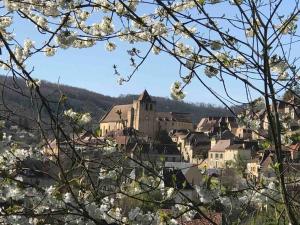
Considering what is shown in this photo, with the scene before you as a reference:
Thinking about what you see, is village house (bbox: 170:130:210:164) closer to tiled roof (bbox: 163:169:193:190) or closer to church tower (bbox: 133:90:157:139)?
church tower (bbox: 133:90:157:139)

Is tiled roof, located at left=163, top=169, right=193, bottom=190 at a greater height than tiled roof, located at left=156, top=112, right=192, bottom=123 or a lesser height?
lesser

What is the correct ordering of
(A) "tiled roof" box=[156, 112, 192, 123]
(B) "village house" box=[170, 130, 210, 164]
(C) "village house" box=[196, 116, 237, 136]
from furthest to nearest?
(A) "tiled roof" box=[156, 112, 192, 123] → (C) "village house" box=[196, 116, 237, 136] → (B) "village house" box=[170, 130, 210, 164]

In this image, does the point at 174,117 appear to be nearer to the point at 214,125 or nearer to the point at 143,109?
the point at 214,125

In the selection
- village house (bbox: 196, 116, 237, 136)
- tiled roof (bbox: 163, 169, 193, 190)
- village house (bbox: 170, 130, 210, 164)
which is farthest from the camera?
village house (bbox: 196, 116, 237, 136)

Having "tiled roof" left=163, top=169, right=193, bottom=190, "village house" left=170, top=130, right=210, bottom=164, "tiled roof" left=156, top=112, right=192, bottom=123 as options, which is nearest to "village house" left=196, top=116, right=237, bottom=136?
"village house" left=170, top=130, right=210, bottom=164

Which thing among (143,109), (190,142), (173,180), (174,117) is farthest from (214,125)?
(173,180)

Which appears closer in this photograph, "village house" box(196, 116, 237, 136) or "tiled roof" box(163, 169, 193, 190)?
"tiled roof" box(163, 169, 193, 190)

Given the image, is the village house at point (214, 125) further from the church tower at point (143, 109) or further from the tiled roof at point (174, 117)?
the church tower at point (143, 109)

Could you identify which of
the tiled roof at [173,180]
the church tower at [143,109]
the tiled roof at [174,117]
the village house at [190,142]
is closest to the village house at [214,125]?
the village house at [190,142]

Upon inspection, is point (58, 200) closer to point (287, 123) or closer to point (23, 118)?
point (23, 118)

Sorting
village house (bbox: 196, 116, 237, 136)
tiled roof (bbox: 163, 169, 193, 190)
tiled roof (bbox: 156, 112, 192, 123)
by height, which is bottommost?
tiled roof (bbox: 163, 169, 193, 190)

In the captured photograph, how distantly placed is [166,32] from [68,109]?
2.57 ft

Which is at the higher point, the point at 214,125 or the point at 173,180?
the point at 214,125

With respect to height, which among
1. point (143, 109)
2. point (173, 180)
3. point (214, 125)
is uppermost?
point (143, 109)
